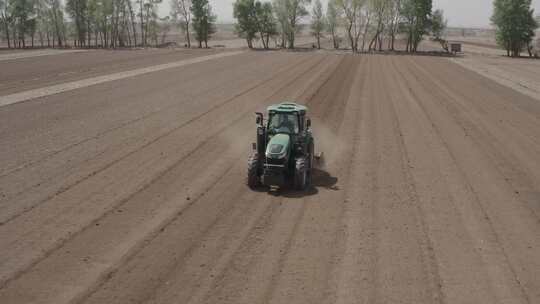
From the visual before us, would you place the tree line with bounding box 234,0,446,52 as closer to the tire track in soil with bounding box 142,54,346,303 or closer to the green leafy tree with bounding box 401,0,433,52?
the green leafy tree with bounding box 401,0,433,52

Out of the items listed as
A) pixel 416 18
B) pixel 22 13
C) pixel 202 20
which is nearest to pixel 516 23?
pixel 416 18

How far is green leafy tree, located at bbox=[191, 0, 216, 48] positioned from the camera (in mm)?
88375

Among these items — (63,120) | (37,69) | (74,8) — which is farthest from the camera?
(74,8)

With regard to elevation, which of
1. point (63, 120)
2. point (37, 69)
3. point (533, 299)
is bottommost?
point (533, 299)

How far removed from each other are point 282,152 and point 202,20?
267ft

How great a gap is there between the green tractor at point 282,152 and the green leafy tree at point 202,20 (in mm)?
78440

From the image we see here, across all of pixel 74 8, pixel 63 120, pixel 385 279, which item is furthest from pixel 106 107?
pixel 74 8

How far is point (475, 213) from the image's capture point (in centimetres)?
1117

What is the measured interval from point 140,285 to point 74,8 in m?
104

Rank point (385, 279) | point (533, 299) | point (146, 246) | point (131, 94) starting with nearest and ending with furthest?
point (533, 299) < point (385, 279) < point (146, 246) < point (131, 94)

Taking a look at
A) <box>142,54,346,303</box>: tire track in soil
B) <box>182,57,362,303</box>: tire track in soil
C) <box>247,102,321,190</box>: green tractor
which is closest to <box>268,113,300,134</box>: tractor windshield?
<box>247,102,321,190</box>: green tractor

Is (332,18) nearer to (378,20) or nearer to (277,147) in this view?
(378,20)

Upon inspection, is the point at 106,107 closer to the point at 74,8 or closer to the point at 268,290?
the point at 268,290

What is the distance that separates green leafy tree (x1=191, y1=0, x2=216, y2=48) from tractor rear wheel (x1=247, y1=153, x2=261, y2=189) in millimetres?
79033
